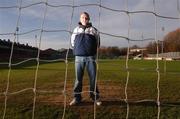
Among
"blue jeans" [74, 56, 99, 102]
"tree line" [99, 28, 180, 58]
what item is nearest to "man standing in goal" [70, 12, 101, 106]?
"blue jeans" [74, 56, 99, 102]

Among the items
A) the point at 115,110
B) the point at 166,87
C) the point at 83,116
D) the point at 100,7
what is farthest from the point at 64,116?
the point at 166,87

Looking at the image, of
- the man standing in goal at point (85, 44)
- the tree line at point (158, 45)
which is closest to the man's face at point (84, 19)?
the man standing in goal at point (85, 44)

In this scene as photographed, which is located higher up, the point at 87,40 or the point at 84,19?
the point at 84,19

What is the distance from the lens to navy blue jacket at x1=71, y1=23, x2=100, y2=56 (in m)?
6.77

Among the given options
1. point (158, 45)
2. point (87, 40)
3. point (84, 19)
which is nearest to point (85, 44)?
point (87, 40)

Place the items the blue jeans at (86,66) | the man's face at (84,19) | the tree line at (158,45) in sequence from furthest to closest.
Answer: the tree line at (158,45) < the blue jeans at (86,66) < the man's face at (84,19)

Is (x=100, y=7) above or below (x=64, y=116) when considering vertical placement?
above

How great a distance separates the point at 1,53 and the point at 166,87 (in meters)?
17.3

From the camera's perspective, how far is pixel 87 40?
6754 millimetres

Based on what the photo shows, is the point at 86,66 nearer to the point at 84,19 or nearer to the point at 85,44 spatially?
the point at 85,44

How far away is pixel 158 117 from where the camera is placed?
6516 mm

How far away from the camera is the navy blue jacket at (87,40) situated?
6.77 m

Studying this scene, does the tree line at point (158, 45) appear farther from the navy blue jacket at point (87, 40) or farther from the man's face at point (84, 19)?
the man's face at point (84, 19)

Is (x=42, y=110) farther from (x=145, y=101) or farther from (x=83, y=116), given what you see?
(x=145, y=101)
